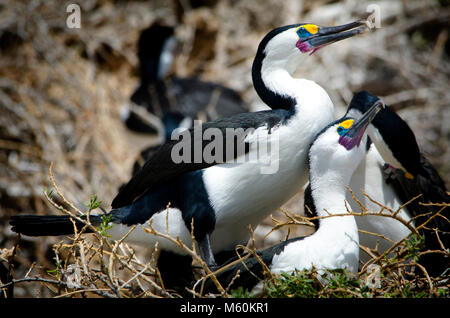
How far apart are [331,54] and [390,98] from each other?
3.04 ft

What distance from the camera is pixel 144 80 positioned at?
6918 millimetres

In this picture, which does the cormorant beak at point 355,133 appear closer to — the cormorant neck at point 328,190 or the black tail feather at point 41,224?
the cormorant neck at point 328,190

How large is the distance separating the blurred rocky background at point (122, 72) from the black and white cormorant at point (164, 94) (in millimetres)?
259

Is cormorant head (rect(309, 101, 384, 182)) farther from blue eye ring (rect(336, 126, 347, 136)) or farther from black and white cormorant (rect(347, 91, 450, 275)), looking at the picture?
black and white cormorant (rect(347, 91, 450, 275))

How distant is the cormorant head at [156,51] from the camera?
6.93 m

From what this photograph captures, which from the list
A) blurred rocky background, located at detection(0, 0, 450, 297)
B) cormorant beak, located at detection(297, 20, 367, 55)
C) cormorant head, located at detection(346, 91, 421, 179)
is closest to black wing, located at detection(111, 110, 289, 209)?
cormorant beak, located at detection(297, 20, 367, 55)

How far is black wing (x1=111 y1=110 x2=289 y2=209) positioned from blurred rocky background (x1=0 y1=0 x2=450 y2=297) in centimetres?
149

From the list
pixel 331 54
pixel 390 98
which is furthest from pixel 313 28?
pixel 331 54

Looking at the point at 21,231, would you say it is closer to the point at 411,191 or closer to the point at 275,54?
the point at 275,54

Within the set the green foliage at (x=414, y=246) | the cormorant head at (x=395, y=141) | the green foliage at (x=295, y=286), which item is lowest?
the green foliage at (x=295, y=286)

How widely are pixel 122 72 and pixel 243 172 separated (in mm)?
5224

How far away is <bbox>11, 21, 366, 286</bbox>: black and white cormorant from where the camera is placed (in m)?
2.85

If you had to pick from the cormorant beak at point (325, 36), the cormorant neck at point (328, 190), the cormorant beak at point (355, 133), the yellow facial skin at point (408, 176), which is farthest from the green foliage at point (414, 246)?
the cormorant beak at point (325, 36)

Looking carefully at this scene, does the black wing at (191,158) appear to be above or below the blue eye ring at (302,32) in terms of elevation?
below
